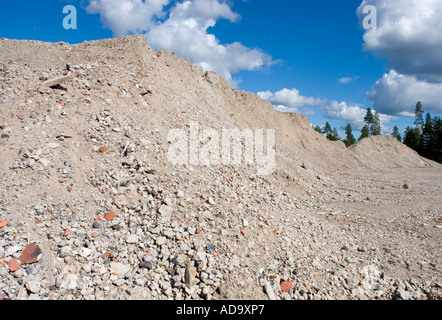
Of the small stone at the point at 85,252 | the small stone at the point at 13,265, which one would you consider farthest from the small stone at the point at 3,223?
the small stone at the point at 85,252

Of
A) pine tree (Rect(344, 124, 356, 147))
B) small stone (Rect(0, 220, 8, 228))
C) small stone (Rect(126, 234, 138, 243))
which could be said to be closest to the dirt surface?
small stone (Rect(0, 220, 8, 228))

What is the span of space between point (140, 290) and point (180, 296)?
0.67m

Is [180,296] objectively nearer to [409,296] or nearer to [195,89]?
[409,296]

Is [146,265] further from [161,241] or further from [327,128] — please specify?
[327,128]

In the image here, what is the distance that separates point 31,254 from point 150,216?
2.08m

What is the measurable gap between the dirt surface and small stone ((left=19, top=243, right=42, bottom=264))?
0.24ft

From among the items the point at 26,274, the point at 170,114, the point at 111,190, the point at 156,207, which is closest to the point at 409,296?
the point at 156,207

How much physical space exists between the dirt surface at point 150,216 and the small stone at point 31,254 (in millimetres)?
74

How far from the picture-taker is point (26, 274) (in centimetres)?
411

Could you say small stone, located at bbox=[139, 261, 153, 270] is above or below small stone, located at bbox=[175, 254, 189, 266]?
below

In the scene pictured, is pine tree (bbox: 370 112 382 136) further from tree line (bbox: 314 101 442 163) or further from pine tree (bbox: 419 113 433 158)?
pine tree (bbox: 419 113 433 158)

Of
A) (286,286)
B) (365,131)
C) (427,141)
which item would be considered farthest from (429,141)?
(286,286)

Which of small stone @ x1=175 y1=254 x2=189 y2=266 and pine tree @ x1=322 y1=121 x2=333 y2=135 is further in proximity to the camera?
pine tree @ x1=322 y1=121 x2=333 y2=135

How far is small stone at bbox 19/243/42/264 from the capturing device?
4242 millimetres
